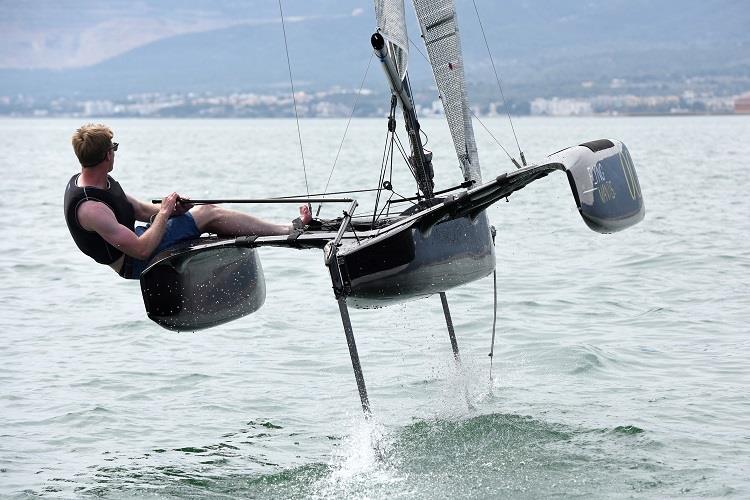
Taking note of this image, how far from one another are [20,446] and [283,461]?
1.53 m

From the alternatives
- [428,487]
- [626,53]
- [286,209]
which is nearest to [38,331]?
[428,487]

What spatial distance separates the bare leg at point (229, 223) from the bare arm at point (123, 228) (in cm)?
34

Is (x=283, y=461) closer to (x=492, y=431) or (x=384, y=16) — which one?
(x=492, y=431)

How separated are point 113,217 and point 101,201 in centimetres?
12

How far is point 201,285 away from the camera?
717 centimetres

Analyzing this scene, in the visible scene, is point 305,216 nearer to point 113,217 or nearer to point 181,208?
point 181,208

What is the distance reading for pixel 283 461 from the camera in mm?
6348

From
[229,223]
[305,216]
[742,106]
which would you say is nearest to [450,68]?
[305,216]

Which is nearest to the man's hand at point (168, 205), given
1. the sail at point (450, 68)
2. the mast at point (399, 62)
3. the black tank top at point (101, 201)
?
the black tank top at point (101, 201)

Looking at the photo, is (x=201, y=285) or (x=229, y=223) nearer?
(x=229, y=223)

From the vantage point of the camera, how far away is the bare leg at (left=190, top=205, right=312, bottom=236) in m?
6.84

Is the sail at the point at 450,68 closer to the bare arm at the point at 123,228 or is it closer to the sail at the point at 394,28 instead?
the sail at the point at 394,28

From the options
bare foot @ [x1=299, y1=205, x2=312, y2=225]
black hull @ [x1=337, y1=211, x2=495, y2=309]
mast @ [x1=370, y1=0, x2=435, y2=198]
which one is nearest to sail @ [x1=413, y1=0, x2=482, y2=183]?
mast @ [x1=370, y1=0, x2=435, y2=198]

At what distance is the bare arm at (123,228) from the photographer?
6.31 meters
